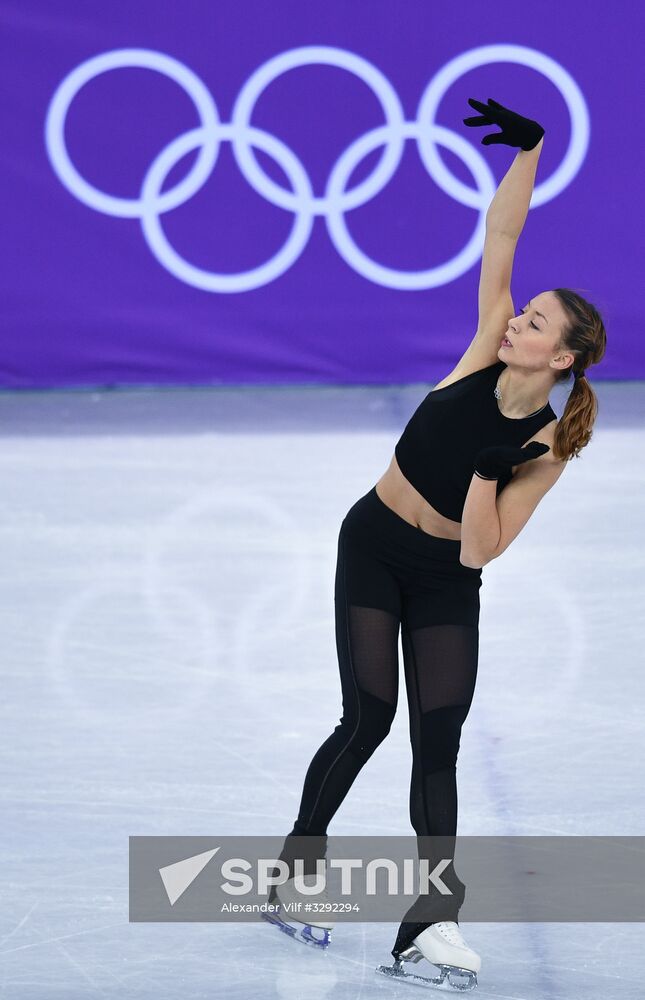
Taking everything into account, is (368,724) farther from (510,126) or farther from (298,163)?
(298,163)

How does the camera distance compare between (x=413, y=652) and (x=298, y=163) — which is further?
(x=298, y=163)

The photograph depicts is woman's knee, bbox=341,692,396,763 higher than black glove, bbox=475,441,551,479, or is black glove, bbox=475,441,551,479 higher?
black glove, bbox=475,441,551,479

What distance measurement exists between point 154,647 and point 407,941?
2363 mm

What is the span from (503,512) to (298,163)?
728 centimetres

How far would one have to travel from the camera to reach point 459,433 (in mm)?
3287

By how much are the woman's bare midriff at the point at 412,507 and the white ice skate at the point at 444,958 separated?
86 cm

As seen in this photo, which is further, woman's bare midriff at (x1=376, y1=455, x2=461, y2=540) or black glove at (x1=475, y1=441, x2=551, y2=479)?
woman's bare midriff at (x1=376, y1=455, x2=461, y2=540)

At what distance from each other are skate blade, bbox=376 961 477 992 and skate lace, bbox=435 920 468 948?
57mm

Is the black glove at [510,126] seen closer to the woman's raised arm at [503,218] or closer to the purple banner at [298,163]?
the woman's raised arm at [503,218]

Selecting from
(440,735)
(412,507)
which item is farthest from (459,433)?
(440,735)

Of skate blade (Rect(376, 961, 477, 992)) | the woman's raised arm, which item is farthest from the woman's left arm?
skate blade (Rect(376, 961, 477, 992))

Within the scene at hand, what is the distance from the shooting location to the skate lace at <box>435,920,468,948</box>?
3260mm

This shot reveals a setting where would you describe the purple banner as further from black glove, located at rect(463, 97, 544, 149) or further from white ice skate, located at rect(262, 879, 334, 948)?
white ice skate, located at rect(262, 879, 334, 948)

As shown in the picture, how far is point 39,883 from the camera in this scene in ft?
12.2
